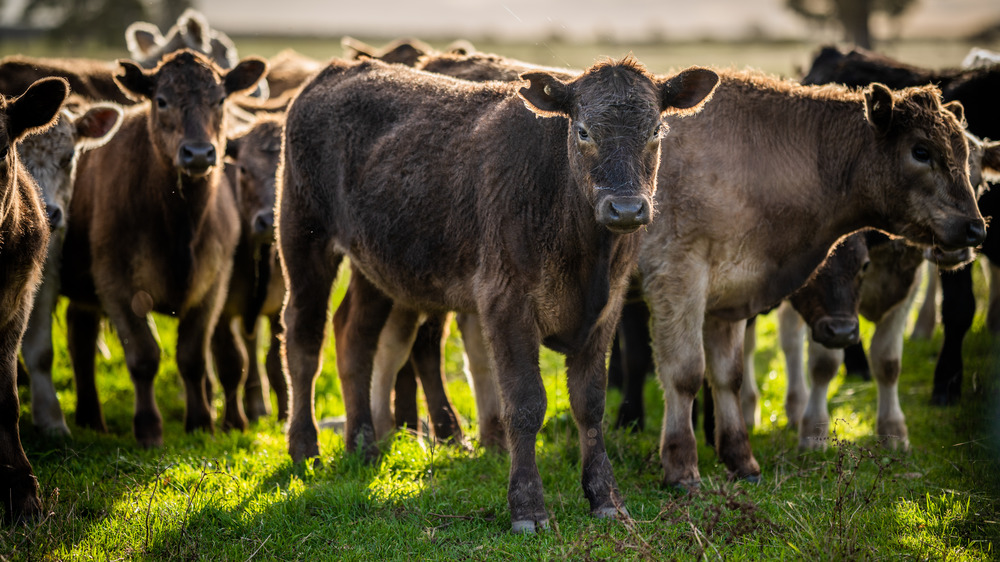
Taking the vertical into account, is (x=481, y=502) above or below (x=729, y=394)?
below

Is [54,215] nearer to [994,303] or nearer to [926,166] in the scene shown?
[926,166]

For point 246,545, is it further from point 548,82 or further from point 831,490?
point 831,490

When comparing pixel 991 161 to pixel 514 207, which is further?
pixel 991 161

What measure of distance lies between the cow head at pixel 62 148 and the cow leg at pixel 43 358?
2.59ft

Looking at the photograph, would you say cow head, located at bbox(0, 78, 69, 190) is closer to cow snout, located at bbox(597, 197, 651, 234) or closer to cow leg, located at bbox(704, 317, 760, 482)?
cow snout, located at bbox(597, 197, 651, 234)

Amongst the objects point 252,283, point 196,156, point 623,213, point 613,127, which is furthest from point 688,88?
point 252,283

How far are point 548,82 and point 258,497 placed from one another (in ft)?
9.82

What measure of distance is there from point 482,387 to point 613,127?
305 cm

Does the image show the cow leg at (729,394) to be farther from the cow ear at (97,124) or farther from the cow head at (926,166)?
the cow ear at (97,124)

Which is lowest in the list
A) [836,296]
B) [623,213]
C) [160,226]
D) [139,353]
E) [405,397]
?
[405,397]

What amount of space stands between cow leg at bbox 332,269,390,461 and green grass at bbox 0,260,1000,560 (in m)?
0.28

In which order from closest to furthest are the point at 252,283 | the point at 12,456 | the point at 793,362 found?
the point at 12,456 → the point at 793,362 → the point at 252,283

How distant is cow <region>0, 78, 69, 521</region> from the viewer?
546 centimetres

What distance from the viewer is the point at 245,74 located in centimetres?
845
